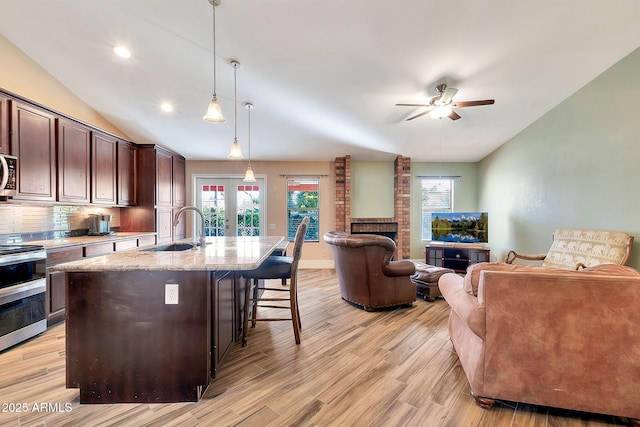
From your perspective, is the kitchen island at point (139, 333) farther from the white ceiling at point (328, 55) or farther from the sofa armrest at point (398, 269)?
the white ceiling at point (328, 55)

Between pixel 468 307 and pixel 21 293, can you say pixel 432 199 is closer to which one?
pixel 468 307

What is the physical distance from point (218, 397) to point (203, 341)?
0.40 m

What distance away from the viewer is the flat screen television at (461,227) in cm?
446

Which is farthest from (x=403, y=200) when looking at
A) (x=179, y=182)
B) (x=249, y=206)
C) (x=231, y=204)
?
(x=179, y=182)

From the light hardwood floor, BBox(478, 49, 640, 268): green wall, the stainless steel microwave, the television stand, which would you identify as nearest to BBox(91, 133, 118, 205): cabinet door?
the stainless steel microwave

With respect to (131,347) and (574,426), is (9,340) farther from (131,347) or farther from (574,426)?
(574,426)

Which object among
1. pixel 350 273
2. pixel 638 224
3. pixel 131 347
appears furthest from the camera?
pixel 350 273

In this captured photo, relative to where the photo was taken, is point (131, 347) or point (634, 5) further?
point (634, 5)

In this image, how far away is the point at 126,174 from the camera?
4133 millimetres

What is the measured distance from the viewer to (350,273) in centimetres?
306

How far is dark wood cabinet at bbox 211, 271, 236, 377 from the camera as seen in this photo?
1.62 metres

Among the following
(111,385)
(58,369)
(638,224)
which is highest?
(638,224)

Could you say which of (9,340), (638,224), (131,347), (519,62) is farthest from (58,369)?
(638,224)

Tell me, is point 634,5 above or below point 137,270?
above
